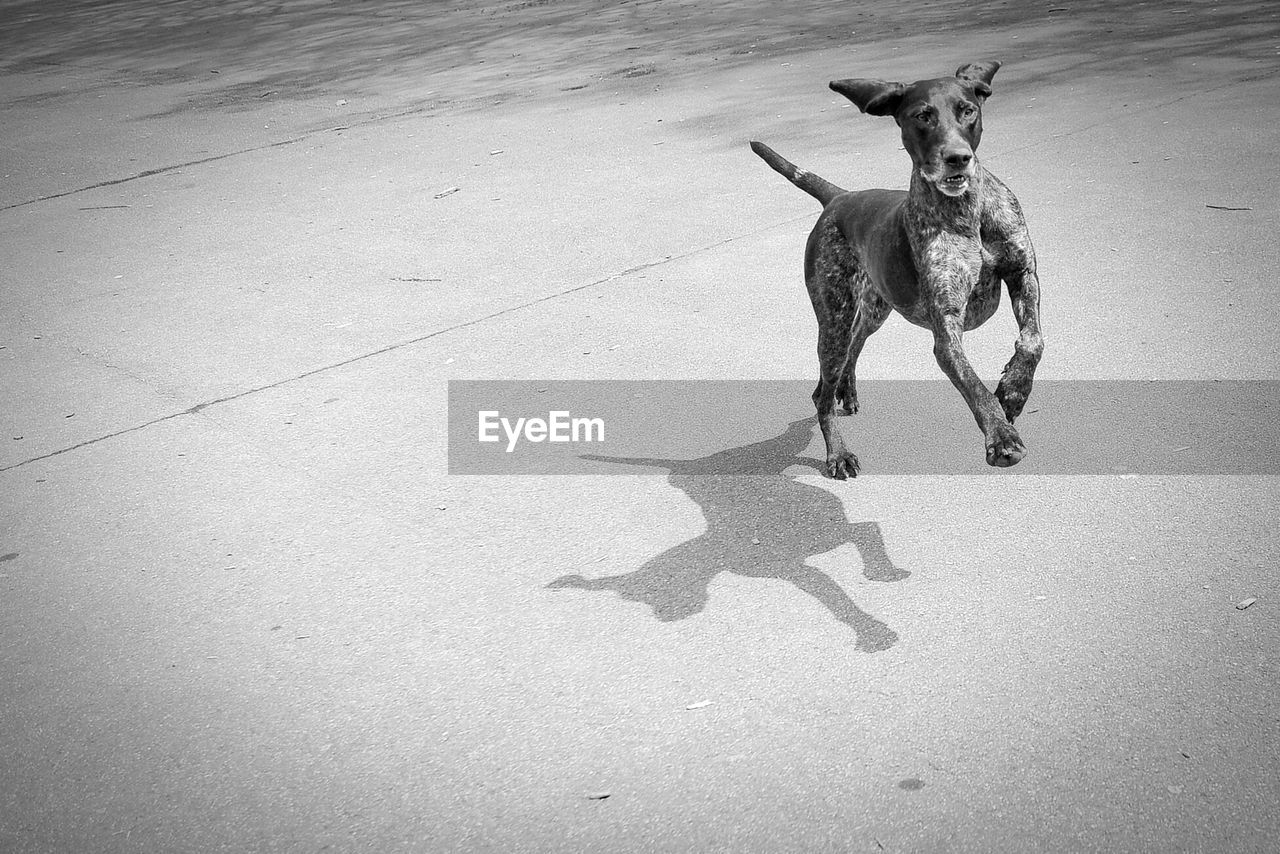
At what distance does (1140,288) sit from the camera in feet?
21.4

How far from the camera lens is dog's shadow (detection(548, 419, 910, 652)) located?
13.4 feet

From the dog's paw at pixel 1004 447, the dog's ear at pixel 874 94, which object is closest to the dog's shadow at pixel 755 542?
the dog's paw at pixel 1004 447

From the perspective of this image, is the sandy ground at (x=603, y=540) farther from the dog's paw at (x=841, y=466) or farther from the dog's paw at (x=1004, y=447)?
the dog's paw at (x=1004, y=447)

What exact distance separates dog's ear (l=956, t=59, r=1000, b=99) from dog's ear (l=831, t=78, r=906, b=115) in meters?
0.22

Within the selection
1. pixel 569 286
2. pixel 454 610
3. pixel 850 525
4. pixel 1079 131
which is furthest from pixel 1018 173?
pixel 454 610

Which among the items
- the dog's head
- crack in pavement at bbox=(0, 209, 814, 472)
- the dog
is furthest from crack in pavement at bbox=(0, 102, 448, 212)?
the dog's head

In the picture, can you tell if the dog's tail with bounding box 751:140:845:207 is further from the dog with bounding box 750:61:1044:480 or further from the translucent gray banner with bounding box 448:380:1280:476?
the translucent gray banner with bounding box 448:380:1280:476

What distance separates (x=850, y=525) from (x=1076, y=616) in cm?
95

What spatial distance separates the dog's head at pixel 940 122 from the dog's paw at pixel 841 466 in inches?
53.4

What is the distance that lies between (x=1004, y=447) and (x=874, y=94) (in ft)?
4.24

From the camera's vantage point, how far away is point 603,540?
4559 mm

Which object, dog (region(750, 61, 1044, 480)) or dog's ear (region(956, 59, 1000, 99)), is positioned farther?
dog's ear (region(956, 59, 1000, 99))

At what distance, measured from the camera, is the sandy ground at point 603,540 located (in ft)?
10.5

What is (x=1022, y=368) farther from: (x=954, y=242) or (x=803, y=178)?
(x=803, y=178)
